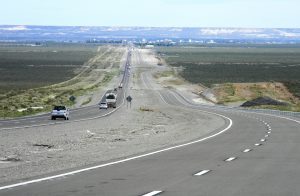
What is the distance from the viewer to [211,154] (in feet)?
84.2

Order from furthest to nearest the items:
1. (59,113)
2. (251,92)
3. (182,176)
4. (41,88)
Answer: (41,88) < (251,92) < (59,113) < (182,176)

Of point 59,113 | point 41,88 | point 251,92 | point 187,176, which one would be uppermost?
point 187,176

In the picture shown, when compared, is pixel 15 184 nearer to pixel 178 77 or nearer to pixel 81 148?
pixel 81 148

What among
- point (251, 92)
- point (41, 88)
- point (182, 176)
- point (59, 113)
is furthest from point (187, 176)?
point (41, 88)

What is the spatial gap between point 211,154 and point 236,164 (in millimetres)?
4314

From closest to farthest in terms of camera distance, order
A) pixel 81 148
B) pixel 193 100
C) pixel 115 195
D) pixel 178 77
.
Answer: pixel 115 195, pixel 81 148, pixel 193 100, pixel 178 77

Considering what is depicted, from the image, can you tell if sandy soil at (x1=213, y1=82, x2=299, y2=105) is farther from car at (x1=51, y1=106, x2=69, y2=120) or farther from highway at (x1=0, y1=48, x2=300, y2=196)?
highway at (x1=0, y1=48, x2=300, y2=196)

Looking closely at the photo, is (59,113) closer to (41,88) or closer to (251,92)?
(251,92)

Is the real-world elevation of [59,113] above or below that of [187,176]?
below

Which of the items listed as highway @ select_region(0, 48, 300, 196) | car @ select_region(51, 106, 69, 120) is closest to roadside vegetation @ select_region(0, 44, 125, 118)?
car @ select_region(51, 106, 69, 120)

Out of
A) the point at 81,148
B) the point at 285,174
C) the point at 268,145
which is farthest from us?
the point at 268,145

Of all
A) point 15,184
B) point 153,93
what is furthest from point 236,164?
point 153,93

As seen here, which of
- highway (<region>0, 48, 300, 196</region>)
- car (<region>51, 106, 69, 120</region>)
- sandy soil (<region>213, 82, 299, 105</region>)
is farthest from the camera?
sandy soil (<region>213, 82, 299, 105</region>)

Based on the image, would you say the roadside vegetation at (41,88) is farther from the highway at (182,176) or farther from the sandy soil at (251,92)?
the highway at (182,176)
